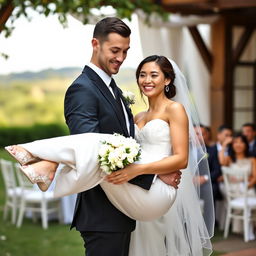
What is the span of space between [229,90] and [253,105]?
113cm

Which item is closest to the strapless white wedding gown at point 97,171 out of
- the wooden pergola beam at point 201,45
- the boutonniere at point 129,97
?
the boutonniere at point 129,97

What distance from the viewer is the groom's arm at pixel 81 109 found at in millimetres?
2729

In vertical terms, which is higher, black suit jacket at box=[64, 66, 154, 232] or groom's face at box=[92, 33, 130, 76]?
groom's face at box=[92, 33, 130, 76]

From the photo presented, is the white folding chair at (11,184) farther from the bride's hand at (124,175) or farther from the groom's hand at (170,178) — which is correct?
the bride's hand at (124,175)

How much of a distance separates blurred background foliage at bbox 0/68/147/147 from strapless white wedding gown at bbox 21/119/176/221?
17934 millimetres

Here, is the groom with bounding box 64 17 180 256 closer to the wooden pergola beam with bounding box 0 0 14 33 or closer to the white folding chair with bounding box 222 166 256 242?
the wooden pergola beam with bounding box 0 0 14 33

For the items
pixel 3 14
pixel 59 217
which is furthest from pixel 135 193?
pixel 59 217

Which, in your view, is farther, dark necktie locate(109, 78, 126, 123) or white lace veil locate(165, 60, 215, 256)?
white lace veil locate(165, 60, 215, 256)

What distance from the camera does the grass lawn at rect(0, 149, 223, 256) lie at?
253 inches

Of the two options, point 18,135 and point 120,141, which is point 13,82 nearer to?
point 18,135

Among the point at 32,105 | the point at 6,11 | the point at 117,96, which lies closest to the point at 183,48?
the point at 6,11

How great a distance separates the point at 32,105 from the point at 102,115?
815 inches

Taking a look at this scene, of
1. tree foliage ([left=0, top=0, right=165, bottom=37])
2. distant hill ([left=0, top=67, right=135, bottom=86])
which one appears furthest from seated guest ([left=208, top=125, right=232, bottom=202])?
distant hill ([left=0, top=67, right=135, bottom=86])

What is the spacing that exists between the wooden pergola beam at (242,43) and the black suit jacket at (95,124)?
25.3 feet
